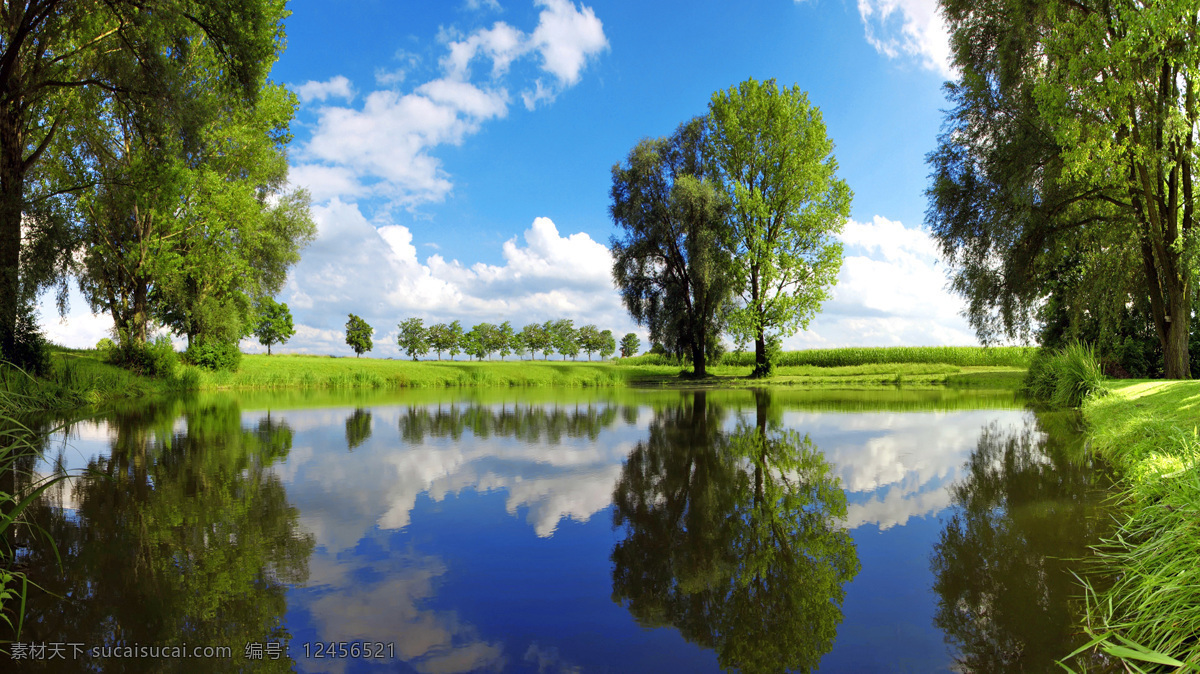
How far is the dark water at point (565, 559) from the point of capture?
2430mm

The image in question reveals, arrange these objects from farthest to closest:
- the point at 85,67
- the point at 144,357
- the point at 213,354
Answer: the point at 213,354
the point at 144,357
the point at 85,67

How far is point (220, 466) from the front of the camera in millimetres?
6348

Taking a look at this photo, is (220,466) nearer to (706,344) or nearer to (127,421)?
(127,421)

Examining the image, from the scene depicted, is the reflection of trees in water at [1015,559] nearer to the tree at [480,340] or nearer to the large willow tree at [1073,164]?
the large willow tree at [1073,164]

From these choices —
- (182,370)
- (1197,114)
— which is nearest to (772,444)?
(1197,114)

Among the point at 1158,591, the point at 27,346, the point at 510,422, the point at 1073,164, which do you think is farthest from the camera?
the point at 27,346

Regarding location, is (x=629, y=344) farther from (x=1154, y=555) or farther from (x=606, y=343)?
(x=1154, y=555)

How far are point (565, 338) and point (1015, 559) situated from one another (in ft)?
194

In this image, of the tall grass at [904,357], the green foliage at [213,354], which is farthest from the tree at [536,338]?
the green foliage at [213,354]

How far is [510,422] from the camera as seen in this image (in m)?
11.3

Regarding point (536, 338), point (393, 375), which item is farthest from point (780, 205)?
point (536, 338)

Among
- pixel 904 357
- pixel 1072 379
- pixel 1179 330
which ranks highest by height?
pixel 1179 330

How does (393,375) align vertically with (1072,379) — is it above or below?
below

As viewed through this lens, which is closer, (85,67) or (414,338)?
(85,67)
